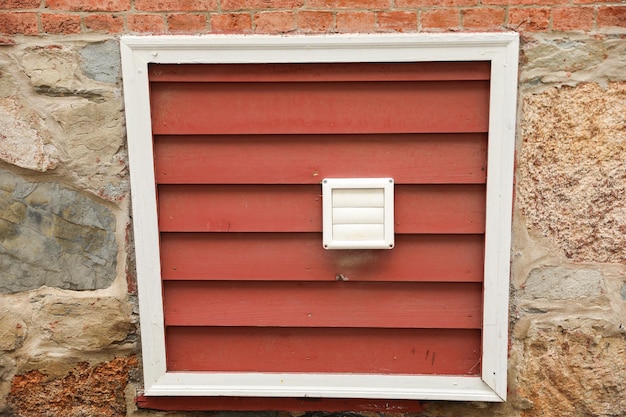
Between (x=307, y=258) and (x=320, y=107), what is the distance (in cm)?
47

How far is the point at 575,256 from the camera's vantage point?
1660 mm

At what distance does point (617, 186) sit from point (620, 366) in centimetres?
58

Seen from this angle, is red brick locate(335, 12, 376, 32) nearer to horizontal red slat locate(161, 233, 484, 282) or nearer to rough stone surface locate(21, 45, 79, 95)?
horizontal red slat locate(161, 233, 484, 282)

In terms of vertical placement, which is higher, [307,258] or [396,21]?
[396,21]

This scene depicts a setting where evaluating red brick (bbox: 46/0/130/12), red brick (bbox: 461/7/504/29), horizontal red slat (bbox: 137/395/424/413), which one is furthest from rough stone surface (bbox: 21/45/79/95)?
Answer: red brick (bbox: 461/7/504/29)

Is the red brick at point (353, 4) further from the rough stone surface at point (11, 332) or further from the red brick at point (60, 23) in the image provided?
the rough stone surface at point (11, 332)

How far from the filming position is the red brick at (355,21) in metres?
1.56

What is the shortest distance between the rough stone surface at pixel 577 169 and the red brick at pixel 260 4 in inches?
29.1

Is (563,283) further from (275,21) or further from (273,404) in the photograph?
(275,21)

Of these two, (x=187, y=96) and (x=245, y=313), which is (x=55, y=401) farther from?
(x=187, y=96)

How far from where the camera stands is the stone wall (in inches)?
61.6

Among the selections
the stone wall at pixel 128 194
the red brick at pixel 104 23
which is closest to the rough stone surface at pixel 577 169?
the stone wall at pixel 128 194

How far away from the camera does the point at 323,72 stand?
5.24 ft

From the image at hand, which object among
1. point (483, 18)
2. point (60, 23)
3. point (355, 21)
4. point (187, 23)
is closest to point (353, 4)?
point (355, 21)
